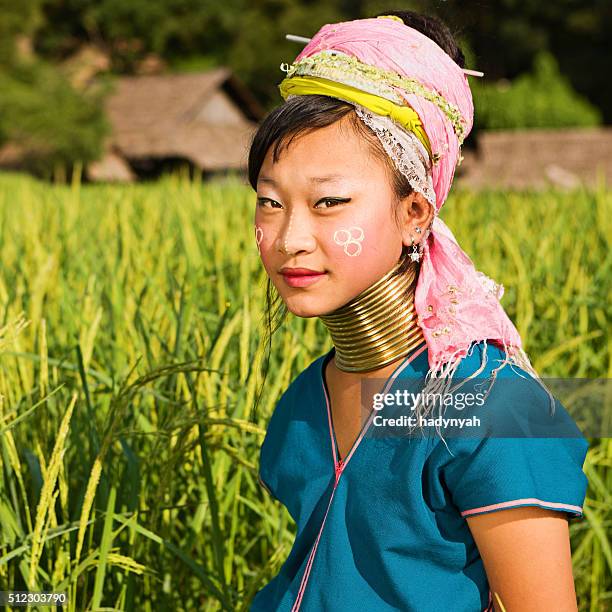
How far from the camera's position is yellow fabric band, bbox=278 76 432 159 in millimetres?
937

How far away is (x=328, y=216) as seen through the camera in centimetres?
92

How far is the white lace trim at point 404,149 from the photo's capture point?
93cm

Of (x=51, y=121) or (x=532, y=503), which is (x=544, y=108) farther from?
(x=532, y=503)

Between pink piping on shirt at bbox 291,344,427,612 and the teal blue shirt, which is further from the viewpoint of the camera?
pink piping on shirt at bbox 291,344,427,612

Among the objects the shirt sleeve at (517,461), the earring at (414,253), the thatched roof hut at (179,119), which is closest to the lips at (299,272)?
the earring at (414,253)

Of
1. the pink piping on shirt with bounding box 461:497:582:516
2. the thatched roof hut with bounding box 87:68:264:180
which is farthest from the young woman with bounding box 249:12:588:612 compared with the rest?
the thatched roof hut with bounding box 87:68:264:180

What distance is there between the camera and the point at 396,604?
3.01 feet

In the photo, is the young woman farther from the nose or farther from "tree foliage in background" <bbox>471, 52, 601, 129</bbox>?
"tree foliage in background" <bbox>471, 52, 601, 129</bbox>

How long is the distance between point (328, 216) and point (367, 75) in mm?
158

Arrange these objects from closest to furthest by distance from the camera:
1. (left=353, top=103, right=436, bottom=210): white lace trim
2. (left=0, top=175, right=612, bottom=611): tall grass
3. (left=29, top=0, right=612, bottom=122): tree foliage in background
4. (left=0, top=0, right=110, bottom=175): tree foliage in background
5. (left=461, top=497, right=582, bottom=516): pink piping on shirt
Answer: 1. (left=461, top=497, right=582, bottom=516): pink piping on shirt
2. (left=353, top=103, right=436, bottom=210): white lace trim
3. (left=0, top=175, right=612, bottom=611): tall grass
4. (left=0, top=0, right=110, bottom=175): tree foliage in background
5. (left=29, top=0, right=612, bottom=122): tree foliage in background

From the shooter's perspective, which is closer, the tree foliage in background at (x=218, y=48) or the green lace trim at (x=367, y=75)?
the green lace trim at (x=367, y=75)

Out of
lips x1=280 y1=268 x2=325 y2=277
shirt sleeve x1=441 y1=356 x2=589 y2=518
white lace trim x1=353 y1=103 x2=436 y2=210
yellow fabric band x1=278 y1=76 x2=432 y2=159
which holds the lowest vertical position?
shirt sleeve x1=441 y1=356 x2=589 y2=518

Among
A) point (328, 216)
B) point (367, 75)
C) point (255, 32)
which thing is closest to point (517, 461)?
point (328, 216)

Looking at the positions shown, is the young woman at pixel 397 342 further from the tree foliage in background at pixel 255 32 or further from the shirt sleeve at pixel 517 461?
the tree foliage in background at pixel 255 32
